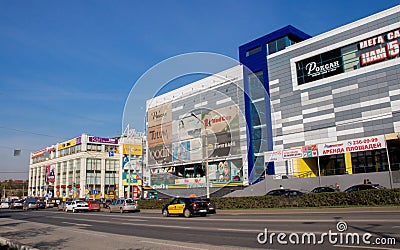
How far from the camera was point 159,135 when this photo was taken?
16.7 m

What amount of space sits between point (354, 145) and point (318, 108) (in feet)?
27.7

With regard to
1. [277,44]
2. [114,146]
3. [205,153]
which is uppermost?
[277,44]

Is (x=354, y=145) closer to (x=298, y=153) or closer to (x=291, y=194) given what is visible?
(x=298, y=153)

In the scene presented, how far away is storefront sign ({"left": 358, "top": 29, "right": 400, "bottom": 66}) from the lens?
1561 inches

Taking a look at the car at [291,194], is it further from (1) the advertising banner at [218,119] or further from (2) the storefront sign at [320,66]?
(2) the storefront sign at [320,66]

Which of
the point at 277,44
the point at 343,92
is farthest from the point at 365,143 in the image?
the point at 277,44

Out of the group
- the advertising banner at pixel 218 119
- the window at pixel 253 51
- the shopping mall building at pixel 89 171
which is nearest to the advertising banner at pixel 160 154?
the advertising banner at pixel 218 119

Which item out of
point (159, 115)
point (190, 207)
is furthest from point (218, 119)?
point (159, 115)

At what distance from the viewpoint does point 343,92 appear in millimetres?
43562

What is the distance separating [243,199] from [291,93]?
921 inches

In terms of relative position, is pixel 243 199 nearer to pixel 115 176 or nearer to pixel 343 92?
pixel 343 92

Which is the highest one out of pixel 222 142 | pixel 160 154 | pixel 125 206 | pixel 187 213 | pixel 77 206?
pixel 222 142

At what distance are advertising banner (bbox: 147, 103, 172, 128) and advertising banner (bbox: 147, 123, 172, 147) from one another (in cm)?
24

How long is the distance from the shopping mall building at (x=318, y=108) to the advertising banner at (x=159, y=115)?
378 inches
